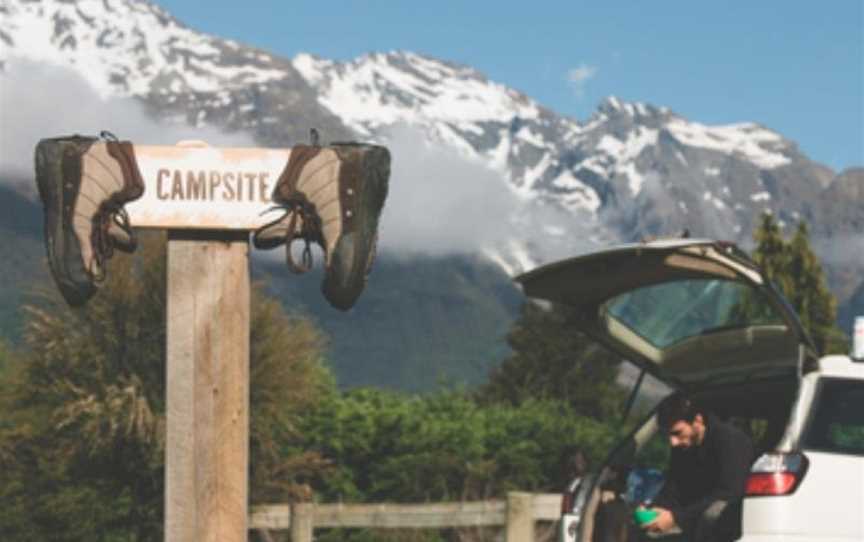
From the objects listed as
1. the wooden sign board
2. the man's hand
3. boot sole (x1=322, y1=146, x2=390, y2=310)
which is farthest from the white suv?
the wooden sign board

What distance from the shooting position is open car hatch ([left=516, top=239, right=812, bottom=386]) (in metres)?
7.95

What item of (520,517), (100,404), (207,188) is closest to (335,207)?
(207,188)

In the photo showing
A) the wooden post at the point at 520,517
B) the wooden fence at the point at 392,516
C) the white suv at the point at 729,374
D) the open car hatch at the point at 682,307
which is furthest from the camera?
the wooden fence at the point at 392,516

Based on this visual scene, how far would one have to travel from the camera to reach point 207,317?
17.8 ft

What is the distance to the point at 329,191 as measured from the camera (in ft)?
18.1

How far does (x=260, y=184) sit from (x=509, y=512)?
8032 mm

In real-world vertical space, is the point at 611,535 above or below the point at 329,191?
below

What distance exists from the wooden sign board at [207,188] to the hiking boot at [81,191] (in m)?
0.05

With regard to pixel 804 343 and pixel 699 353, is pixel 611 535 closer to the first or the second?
pixel 699 353

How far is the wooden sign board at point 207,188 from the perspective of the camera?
18.0ft

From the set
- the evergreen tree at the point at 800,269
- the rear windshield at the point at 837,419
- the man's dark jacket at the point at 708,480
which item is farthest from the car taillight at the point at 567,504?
the evergreen tree at the point at 800,269

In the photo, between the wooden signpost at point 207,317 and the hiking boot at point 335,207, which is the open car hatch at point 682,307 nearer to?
the hiking boot at point 335,207

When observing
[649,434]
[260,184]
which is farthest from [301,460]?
[260,184]

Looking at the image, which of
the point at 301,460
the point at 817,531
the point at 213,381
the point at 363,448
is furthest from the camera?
the point at 363,448
